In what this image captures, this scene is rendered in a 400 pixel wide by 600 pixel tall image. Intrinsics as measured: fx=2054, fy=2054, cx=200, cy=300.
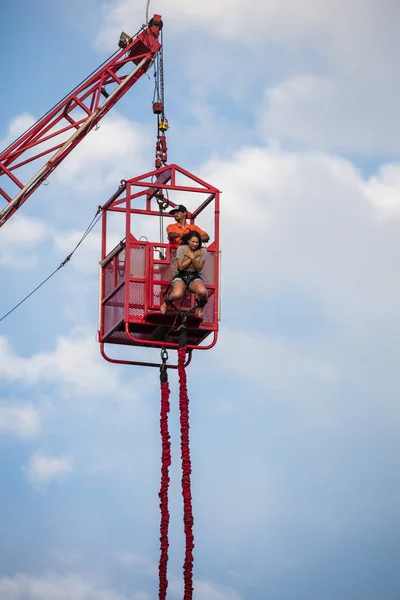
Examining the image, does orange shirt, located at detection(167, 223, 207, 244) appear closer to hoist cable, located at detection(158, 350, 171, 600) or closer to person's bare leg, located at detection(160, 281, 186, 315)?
person's bare leg, located at detection(160, 281, 186, 315)

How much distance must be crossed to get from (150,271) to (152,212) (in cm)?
280

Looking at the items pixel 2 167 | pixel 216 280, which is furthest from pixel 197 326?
pixel 2 167

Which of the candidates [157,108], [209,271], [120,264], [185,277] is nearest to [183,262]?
[185,277]

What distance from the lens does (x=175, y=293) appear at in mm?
53812

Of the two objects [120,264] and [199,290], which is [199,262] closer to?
[199,290]

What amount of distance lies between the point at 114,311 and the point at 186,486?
678cm

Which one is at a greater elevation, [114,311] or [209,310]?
[114,311]

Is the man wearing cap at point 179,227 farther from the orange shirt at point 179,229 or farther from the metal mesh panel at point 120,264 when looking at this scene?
the metal mesh panel at point 120,264

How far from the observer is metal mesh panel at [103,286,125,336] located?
55969mm

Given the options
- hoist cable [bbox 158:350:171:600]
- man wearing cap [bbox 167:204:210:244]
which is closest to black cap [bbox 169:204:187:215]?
man wearing cap [bbox 167:204:210:244]

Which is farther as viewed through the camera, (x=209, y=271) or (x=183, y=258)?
(x=209, y=271)

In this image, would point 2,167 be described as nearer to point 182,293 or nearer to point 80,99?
point 80,99

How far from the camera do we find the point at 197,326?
55.3 metres

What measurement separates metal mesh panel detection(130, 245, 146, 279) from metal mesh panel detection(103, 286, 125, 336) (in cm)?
91
